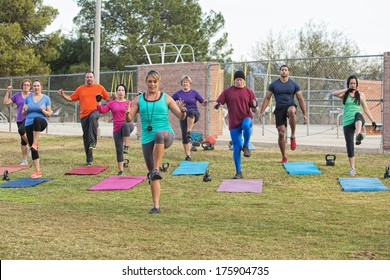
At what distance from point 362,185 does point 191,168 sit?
3862 mm

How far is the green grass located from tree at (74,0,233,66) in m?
34.8

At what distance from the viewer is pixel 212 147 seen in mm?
17344

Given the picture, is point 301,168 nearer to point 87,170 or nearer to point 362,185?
point 362,185

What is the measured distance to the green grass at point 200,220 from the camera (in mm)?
6398

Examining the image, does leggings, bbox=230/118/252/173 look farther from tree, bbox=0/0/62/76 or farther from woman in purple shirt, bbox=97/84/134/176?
tree, bbox=0/0/62/76

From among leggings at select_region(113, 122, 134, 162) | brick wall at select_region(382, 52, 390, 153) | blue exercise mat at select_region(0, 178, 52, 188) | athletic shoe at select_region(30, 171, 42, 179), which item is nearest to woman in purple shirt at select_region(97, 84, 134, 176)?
leggings at select_region(113, 122, 134, 162)

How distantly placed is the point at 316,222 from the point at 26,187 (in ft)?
19.0

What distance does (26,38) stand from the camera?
45.9 m

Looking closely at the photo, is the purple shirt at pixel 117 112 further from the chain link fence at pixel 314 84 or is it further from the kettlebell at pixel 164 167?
the chain link fence at pixel 314 84

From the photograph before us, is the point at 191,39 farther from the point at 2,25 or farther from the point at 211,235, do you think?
the point at 211,235

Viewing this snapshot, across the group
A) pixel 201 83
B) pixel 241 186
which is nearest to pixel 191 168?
pixel 241 186

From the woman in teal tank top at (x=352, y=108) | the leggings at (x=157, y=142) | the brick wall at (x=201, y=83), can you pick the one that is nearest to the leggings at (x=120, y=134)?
the leggings at (x=157, y=142)

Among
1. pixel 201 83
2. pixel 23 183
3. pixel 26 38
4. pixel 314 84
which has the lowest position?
pixel 23 183

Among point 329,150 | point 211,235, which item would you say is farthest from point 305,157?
point 211,235
